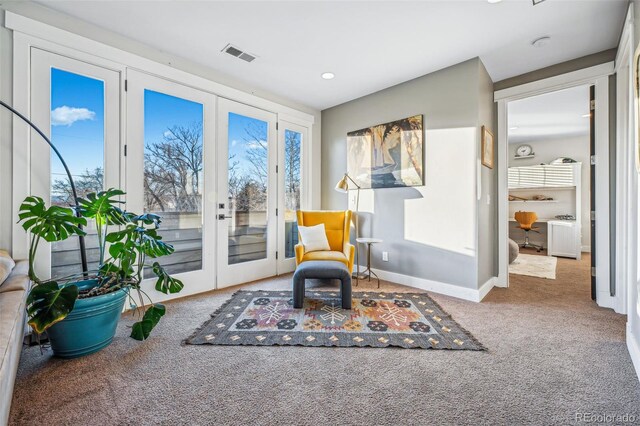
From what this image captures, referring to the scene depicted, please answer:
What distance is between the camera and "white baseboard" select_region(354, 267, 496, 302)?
2914mm

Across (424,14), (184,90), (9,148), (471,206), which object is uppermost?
(424,14)

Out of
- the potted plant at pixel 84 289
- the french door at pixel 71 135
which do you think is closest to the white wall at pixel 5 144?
the french door at pixel 71 135

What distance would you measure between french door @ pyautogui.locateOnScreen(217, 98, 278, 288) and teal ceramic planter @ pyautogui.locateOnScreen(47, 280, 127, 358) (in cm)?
144

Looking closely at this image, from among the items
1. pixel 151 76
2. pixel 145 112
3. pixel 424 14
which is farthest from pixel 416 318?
pixel 151 76

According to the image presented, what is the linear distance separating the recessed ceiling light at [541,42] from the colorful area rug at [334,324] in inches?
106

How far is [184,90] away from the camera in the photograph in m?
3.00

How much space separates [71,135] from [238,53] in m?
1.69

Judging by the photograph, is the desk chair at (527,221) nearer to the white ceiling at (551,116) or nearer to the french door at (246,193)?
the white ceiling at (551,116)

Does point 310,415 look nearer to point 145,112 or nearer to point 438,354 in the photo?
point 438,354

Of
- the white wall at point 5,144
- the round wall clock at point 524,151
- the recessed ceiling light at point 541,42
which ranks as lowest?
the white wall at point 5,144

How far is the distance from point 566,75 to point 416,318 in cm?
306

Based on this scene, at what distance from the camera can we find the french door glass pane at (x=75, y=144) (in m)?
2.28

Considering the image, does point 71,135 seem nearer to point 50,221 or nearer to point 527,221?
point 50,221

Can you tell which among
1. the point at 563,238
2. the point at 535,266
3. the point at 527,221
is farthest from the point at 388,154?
the point at 563,238
